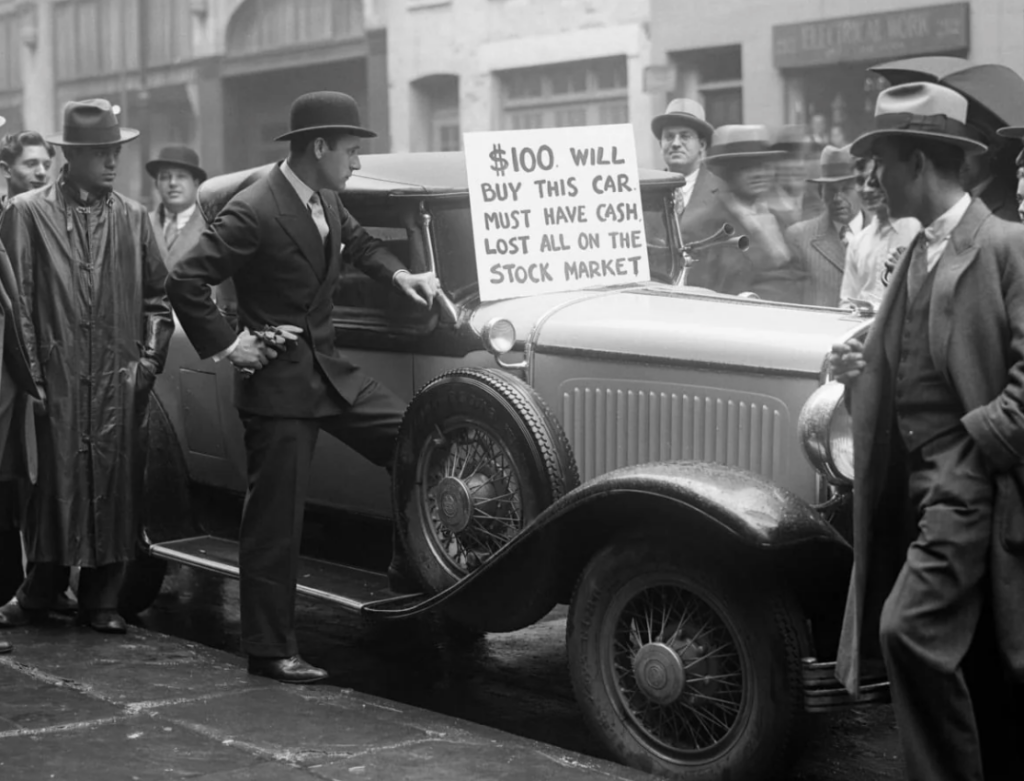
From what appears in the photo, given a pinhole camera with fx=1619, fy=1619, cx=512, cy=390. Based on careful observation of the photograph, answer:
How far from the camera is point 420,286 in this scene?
5703mm

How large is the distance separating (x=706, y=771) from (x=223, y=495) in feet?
9.93

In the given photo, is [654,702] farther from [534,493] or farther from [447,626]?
[447,626]

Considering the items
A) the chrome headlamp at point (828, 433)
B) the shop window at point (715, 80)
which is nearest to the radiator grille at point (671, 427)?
the chrome headlamp at point (828, 433)

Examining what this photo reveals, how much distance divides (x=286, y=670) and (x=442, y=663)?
834 mm


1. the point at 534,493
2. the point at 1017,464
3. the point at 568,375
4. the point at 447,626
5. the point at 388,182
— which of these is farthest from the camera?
the point at 447,626

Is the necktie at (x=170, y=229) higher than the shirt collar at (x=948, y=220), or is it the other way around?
the necktie at (x=170, y=229)

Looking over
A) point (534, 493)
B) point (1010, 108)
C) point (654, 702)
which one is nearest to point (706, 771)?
point (654, 702)

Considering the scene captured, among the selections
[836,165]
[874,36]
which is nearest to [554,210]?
[836,165]

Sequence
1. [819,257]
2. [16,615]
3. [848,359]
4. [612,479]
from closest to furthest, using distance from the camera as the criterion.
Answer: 1. [848,359]
2. [612,479]
3. [16,615]
4. [819,257]

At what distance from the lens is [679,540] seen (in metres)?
4.46

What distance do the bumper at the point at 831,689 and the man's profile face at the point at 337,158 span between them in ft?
8.14

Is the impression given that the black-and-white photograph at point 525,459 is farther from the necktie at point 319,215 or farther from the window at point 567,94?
the window at point 567,94

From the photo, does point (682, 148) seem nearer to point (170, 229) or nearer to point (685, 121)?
point (685, 121)

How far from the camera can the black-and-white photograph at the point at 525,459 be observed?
3.80 metres
